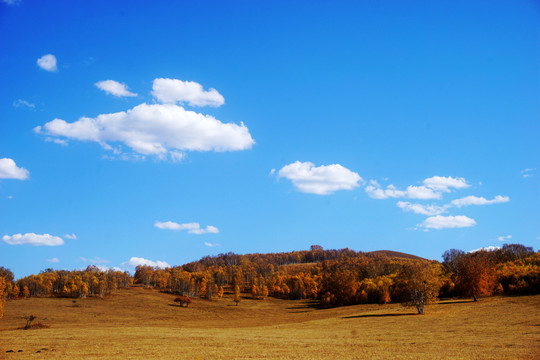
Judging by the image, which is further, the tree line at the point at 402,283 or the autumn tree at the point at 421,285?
the tree line at the point at 402,283

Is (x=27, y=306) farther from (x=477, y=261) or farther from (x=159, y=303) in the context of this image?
(x=477, y=261)

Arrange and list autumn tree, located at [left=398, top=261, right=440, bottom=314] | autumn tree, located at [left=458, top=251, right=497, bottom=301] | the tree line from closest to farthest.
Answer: autumn tree, located at [left=398, top=261, right=440, bottom=314] → the tree line → autumn tree, located at [left=458, top=251, right=497, bottom=301]

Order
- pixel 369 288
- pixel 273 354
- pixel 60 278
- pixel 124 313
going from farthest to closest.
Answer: pixel 60 278 < pixel 369 288 < pixel 124 313 < pixel 273 354

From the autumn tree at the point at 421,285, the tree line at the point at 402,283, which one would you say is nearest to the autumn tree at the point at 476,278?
the tree line at the point at 402,283

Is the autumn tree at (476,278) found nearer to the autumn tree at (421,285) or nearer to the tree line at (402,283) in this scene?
the tree line at (402,283)

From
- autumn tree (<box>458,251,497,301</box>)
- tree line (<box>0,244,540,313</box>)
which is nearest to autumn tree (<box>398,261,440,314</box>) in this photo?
tree line (<box>0,244,540,313</box>)

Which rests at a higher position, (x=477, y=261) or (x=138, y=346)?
(x=477, y=261)

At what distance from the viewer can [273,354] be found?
109 feet

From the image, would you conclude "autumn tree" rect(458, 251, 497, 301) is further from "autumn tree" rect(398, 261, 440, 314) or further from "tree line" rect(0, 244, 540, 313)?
"autumn tree" rect(398, 261, 440, 314)

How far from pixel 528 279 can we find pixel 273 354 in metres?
85.2

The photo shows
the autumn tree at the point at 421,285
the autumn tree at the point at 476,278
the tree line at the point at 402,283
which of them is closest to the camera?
the autumn tree at the point at 421,285

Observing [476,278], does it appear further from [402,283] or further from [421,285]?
[421,285]

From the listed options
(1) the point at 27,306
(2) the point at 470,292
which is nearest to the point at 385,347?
(2) the point at 470,292

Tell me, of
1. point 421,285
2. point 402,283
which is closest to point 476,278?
point 402,283
